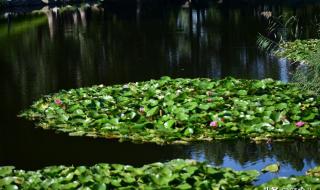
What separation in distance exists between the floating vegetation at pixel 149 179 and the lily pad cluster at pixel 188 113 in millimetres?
1952

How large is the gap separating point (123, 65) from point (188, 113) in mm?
9406

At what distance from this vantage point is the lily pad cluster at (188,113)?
9.32 meters

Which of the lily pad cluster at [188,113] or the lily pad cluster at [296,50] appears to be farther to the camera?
the lily pad cluster at [296,50]

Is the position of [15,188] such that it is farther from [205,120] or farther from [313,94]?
[313,94]

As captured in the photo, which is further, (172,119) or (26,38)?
(26,38)

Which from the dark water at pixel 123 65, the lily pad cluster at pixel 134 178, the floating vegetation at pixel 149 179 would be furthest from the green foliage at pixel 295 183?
the dark water at pixel 123 65

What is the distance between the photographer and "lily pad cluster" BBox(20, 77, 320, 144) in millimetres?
9320

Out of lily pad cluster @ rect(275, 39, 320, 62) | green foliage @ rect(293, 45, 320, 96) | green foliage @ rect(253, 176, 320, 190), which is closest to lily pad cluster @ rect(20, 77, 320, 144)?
green foliage @ rect(293, 45, 320, 96)

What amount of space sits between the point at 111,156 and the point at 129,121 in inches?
47.2

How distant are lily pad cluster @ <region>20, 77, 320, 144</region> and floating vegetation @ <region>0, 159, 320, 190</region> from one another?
195 centimetres

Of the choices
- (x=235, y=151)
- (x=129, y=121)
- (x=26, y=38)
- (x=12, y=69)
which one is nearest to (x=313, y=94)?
(x=235, y=151)

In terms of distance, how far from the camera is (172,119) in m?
9.78

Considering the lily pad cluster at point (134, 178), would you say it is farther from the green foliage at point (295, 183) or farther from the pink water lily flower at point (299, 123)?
the pink water lily flower at point (299, 123)

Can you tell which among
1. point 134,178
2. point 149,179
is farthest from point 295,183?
point 134,178
